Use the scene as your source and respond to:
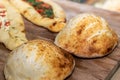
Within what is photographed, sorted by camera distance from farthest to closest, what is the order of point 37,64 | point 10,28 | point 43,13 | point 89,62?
point 43,13
point 10,28
point 89,62
point 37,64

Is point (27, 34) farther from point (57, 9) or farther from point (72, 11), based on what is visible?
point (72, 11)

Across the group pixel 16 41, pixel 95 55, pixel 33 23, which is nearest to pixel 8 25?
pixel 16 41

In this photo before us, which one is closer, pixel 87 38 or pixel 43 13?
pixel 87 38

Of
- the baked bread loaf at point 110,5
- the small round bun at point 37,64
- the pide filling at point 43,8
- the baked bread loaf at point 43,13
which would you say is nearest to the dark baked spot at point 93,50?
the small round bun at point 37,64

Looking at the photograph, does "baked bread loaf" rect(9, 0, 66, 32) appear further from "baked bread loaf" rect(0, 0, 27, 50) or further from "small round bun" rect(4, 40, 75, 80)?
"small round bun" rect(4, 40, 75, 80)

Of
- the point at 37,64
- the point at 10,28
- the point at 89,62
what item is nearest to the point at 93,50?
the point at 89,62

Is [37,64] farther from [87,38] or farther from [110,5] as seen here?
[110,5]
